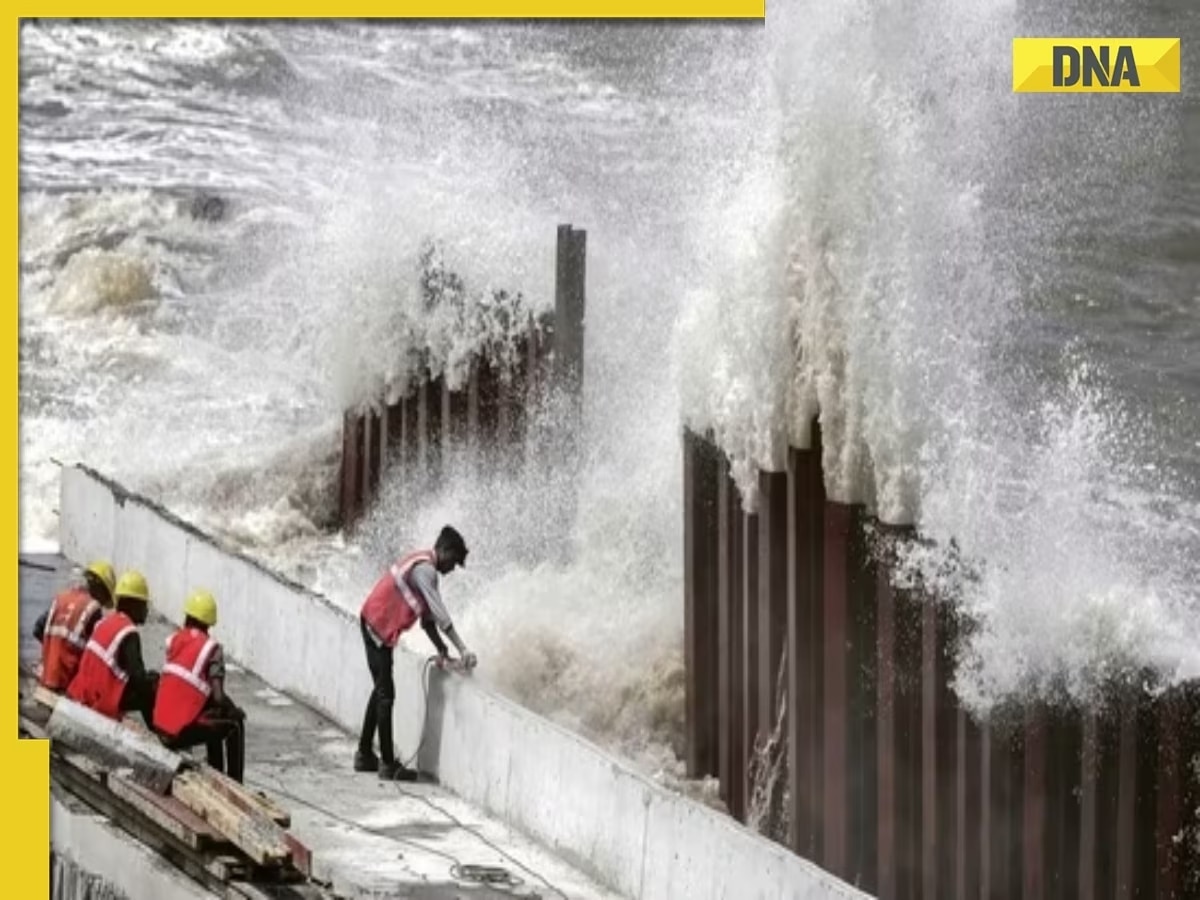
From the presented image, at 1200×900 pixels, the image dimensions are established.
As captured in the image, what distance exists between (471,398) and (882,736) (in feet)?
25.3

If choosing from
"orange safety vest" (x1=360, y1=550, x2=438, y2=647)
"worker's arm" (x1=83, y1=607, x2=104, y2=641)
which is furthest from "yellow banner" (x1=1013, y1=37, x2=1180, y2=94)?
"worker's arm" (x1=83, y1=607, x2=104, y2=641)

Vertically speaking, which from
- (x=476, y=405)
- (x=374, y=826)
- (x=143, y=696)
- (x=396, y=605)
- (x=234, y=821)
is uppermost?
(x=476, y=405)

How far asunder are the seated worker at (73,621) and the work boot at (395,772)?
1.43m

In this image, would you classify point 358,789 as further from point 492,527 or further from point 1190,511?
point 1190,511

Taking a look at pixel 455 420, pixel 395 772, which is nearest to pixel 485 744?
pixel 395 772

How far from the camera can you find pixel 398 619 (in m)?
15.7

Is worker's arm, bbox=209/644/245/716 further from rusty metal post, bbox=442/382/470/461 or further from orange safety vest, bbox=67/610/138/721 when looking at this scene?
rusty metal post, bbox=442/382/470/461

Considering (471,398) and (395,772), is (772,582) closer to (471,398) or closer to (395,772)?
(395,772)

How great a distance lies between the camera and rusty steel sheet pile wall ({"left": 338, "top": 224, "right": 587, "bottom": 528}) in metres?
20.5

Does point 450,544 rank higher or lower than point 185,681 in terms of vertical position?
higher

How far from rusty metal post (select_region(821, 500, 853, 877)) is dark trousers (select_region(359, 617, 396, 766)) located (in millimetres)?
2004

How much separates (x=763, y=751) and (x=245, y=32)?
29478mm

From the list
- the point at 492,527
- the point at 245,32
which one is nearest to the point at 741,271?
the point at 492,527

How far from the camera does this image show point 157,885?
45.3ft
